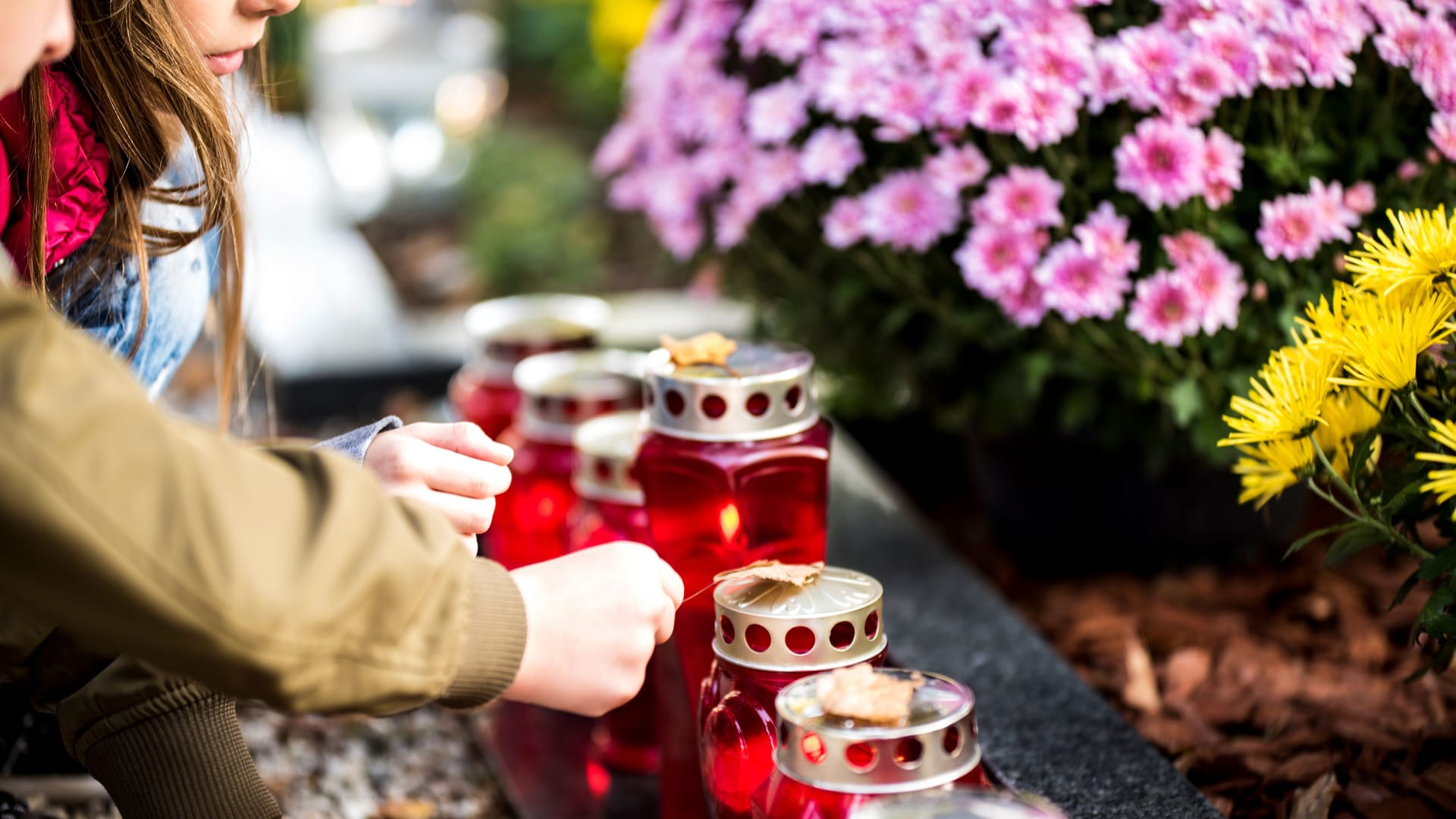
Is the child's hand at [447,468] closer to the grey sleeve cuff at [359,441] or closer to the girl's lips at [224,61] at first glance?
the grey sleeve cuff at [359,441]

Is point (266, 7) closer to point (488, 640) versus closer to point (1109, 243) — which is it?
point (488, 640)

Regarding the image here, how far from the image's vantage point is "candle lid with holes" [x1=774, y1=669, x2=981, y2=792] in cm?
106

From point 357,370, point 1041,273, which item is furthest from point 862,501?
point 357,370

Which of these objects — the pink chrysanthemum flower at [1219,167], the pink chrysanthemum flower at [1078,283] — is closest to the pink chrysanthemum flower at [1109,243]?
the pink chrysanthemum flower at [1078,283]

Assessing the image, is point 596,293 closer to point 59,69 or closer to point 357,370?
point 357,370

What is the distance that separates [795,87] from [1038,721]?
106cm

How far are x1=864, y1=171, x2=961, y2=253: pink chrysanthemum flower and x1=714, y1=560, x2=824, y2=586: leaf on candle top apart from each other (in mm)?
740

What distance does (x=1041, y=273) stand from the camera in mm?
1819

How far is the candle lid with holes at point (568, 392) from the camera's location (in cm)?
217

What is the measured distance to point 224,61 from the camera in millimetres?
1528

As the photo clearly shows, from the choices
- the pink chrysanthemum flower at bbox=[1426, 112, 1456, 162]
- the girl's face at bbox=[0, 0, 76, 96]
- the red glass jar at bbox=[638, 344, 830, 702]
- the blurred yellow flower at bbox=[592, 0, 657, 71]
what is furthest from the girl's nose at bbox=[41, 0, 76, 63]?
the blurred yellow flower at bbox=[592, 0, 657, 71]

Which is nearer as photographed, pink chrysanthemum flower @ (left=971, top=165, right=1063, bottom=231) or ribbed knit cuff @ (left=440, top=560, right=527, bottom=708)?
ribbed knit cuff @ (left=440, top=560, right=527, bottom=708)

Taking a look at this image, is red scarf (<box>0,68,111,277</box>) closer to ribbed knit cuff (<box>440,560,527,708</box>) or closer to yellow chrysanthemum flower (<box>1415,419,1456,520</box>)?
ribbed knit cuff (<box>440,560,527,708</box>)

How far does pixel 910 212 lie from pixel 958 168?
10 centimetres
